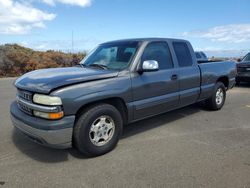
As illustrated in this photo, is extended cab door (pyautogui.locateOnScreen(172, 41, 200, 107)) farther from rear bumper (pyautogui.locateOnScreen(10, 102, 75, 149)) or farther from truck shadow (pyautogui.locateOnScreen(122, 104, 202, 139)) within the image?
rear bumper (pyautogui.locateOnScreen(10, 102, 75, 149))

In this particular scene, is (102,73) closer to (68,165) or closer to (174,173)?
(68,165)

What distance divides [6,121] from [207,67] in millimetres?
4803

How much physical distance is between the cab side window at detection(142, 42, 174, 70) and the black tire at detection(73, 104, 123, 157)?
122cm

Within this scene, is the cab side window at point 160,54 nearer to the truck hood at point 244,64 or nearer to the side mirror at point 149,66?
the side mirror at point 149,66

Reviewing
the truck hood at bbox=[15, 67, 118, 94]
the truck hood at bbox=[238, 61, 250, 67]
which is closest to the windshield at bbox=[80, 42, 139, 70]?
the truck hood at bbox=[15, 67, 118, 94]

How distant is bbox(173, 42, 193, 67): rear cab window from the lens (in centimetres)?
574

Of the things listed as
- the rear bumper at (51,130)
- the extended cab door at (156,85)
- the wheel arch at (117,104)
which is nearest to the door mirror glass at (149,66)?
the extended cab door at (156,85)

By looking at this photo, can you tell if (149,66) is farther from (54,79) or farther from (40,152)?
(40,152)

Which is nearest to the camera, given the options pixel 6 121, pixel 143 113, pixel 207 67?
pixel 143 113

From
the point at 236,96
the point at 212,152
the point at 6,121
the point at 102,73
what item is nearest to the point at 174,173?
the point at 212,152

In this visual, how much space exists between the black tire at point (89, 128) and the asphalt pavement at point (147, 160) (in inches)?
5.3

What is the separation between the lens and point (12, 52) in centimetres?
1927

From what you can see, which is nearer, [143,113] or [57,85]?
[57,85]

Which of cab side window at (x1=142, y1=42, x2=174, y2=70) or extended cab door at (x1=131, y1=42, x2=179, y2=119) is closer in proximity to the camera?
extended cab door at (x1=131, y1=42, x2=179, y2=119)
